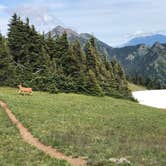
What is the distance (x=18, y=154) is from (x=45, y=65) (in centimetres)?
5001

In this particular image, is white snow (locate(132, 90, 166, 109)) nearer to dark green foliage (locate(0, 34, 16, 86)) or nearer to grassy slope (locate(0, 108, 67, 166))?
dark green foliage (locate(0, 34, 16, 86))

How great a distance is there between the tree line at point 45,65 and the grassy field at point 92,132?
691 inches

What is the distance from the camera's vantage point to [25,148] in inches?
950

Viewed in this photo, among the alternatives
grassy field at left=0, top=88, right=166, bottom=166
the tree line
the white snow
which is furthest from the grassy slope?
the white snow

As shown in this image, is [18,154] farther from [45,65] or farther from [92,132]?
[45,65]

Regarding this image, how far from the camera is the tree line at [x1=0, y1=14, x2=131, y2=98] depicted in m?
67.8

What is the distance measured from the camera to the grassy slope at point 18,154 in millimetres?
20453

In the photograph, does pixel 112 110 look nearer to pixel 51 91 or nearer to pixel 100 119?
pixel 100 119

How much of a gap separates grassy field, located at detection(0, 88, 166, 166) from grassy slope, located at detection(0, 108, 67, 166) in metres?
1.48

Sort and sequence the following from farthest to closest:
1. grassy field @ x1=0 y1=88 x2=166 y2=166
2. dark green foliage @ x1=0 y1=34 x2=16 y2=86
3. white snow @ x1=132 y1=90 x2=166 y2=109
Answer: white snow @ x1=132 y1=90 x2=166 y2=109 → dark green foliage @ x1=0 y1=34 x2=16 y2=86 → grassy field @ x1=0 y1=88 x2=166 y2=166

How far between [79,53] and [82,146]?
60.8m

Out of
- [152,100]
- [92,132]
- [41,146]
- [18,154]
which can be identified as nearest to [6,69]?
[92,132]

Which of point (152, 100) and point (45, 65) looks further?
point (152, 100)

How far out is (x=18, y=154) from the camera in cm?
2250
